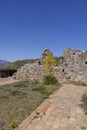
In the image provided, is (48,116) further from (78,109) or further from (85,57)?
(85,57)

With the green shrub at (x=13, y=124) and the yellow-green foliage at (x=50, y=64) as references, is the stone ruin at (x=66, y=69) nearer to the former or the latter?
the yellow-green foliage at (x=50, y=64)

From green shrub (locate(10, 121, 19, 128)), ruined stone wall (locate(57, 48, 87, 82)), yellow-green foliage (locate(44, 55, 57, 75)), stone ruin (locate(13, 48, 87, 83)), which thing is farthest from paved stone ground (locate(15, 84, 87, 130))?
stone ruin (locate(13, 48, 87, 83))

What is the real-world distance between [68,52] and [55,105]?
14.1m

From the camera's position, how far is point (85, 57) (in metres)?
24.0

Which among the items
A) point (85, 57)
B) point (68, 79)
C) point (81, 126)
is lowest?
point (81, 126)

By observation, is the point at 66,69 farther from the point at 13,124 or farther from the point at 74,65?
the point at 13,124

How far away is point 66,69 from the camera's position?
2462cm

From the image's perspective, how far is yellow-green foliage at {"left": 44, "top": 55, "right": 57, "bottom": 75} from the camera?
22.2 meters

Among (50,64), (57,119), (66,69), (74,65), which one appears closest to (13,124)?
(57,119)

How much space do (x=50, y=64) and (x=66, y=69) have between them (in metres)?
2.58

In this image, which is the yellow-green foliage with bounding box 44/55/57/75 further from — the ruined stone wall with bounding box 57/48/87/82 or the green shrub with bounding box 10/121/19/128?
the green shrub with bounding box 10/121/19/128

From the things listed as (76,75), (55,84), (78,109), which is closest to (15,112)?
(78,109)

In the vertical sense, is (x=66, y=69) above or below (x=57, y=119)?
above

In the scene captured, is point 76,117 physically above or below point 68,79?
below
